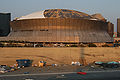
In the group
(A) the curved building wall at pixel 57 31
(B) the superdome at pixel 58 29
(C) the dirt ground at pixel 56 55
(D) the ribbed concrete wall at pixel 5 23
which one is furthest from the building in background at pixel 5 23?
(C) the dirt ground at pixel 56 55

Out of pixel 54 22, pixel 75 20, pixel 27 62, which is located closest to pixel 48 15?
pixel 54 22

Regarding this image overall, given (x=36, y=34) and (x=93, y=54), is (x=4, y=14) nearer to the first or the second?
(x=36, y=34)

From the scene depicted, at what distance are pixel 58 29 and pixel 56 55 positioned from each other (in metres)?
14.0

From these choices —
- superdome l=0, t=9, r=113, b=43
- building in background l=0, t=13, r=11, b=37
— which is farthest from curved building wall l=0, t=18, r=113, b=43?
building in background l=0, t=13, r=11, b=37

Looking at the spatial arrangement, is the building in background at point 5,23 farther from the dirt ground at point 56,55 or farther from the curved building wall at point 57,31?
the dirt ground at point 56,55

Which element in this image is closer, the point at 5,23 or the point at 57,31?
the point at 57,31

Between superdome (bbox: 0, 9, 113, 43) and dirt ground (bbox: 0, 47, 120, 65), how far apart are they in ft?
33.7

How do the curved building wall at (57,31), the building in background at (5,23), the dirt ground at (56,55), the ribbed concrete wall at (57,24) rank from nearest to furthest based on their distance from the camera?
the dirt ground at (56,55) → the curved building wall at (57,31) → the ribbed concrete wall at (57,24) → the building in background at (5,23)

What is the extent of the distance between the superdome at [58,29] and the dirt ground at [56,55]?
10.3m

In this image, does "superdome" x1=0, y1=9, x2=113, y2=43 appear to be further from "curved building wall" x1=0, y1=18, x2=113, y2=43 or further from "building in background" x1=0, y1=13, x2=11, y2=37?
"building in background" x1=0, y1=13, x2=11, y2=37

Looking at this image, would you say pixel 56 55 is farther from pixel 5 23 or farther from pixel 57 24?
pixel 5 23

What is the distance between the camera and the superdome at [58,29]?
127 feet

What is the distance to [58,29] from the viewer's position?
3994 cm

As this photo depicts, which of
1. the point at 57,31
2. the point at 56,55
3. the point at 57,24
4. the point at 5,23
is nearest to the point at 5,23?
the point at 5,23
